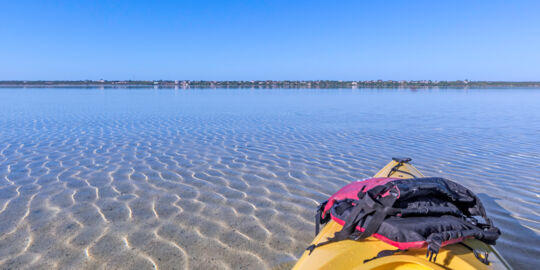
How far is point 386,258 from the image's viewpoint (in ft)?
6.14

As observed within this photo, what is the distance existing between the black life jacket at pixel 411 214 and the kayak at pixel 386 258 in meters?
0.05

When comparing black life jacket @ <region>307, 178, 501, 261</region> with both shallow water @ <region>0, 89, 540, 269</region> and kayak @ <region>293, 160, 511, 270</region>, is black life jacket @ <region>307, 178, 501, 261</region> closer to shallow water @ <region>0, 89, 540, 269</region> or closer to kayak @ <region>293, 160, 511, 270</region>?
kayak @ <region>293, 160, 511, 270</region>

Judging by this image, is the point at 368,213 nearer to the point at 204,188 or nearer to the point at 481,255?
the point at 481,255

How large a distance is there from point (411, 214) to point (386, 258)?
405mm

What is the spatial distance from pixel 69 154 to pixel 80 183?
7.57 feet

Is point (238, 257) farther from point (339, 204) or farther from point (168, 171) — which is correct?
point (168, 171)

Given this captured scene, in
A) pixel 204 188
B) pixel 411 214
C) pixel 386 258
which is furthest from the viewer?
pixel 204 188

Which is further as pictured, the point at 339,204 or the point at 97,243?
the point at 97,243

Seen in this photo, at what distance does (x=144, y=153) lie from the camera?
691 cm

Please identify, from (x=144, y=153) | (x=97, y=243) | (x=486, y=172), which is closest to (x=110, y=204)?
(x=97, y=243)

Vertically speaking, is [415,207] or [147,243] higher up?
[415,207]

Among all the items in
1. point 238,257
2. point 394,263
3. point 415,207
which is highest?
point 415,207

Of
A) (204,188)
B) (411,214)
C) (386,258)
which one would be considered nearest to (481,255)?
(411,214)

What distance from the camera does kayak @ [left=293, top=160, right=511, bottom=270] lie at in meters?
1.83
